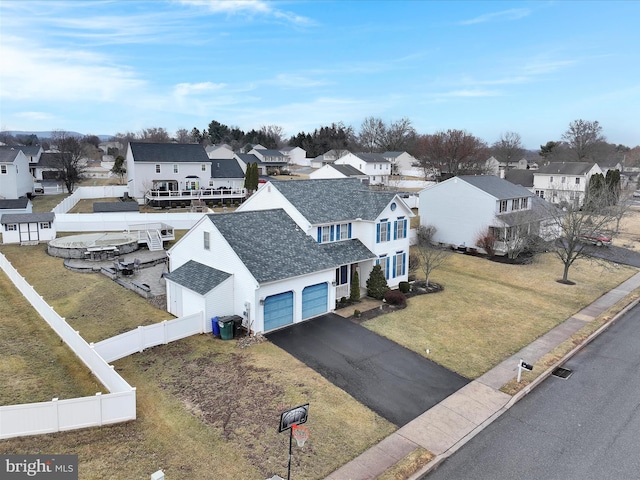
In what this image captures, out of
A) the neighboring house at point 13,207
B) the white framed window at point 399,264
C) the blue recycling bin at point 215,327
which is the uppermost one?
the neighboring house at point 13,207

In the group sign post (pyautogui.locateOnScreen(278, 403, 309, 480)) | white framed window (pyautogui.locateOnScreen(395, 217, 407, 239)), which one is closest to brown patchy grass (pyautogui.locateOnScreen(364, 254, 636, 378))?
white framed window (pyautogui.locateOnScreen(395, 217, 407, 239))

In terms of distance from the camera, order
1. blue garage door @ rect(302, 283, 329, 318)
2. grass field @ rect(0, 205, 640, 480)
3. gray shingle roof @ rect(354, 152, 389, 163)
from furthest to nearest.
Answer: gray shingle roof @ rect(354, 152, 389, 163) < blue garage door @ rect(302, 283, 329, 318) < grass field @ rect(0, 205, 640, 480)

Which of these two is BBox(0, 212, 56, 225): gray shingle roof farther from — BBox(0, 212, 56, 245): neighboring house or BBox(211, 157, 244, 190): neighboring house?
BBox(211, 157, 244, 190): neighboring house

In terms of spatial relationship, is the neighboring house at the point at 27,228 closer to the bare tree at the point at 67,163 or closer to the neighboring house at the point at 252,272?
the neighboring house at the point at 252,272

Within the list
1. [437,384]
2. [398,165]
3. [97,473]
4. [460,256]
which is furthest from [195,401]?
[398,165]

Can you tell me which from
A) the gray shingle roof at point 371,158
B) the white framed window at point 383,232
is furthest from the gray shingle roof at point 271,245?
the gray shingle roof at point 371,158

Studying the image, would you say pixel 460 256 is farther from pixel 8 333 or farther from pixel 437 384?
pixel 8 333
